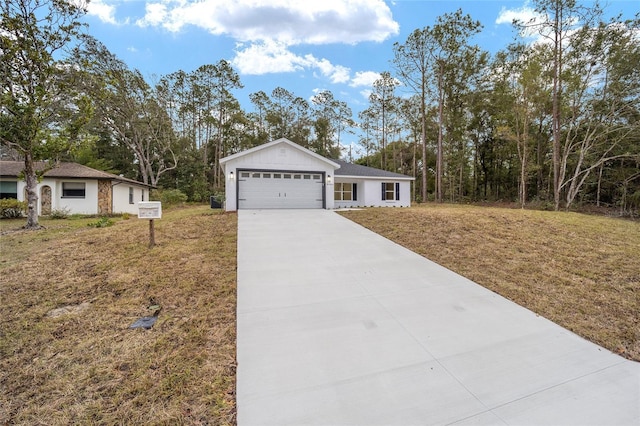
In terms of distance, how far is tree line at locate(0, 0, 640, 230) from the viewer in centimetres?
991

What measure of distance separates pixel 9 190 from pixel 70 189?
246 cm

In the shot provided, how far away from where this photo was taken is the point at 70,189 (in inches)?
582

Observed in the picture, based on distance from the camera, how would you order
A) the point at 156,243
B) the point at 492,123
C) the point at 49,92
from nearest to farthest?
the point at 156,243 → the point at 49,92 → the point at 492,123

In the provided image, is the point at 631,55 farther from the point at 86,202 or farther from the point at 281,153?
the point at 86,202

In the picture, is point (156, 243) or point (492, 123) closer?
point (156, 243)

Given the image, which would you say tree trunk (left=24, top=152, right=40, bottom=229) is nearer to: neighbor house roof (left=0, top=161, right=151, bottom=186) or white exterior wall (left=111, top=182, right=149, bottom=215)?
neighbor house roof (left=0, top=161, right=151, bottom=186)

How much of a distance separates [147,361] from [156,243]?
15.2 feet

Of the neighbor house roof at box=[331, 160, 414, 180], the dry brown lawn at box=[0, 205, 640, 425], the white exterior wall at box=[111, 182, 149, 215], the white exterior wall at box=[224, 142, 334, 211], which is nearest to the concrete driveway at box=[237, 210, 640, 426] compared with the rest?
the dry brown lawn at box=[0, 205, 640, 425]

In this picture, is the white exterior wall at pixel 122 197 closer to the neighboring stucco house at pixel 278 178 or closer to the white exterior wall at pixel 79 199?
the white exterior wall at pixel 79 199

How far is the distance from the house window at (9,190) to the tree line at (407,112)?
397 centimetres

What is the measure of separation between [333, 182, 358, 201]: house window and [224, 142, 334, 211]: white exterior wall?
6.62ft

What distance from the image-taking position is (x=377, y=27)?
1286cm

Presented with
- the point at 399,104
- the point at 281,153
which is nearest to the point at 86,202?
the point at 281,153

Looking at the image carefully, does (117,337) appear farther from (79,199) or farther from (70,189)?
(70,189)
